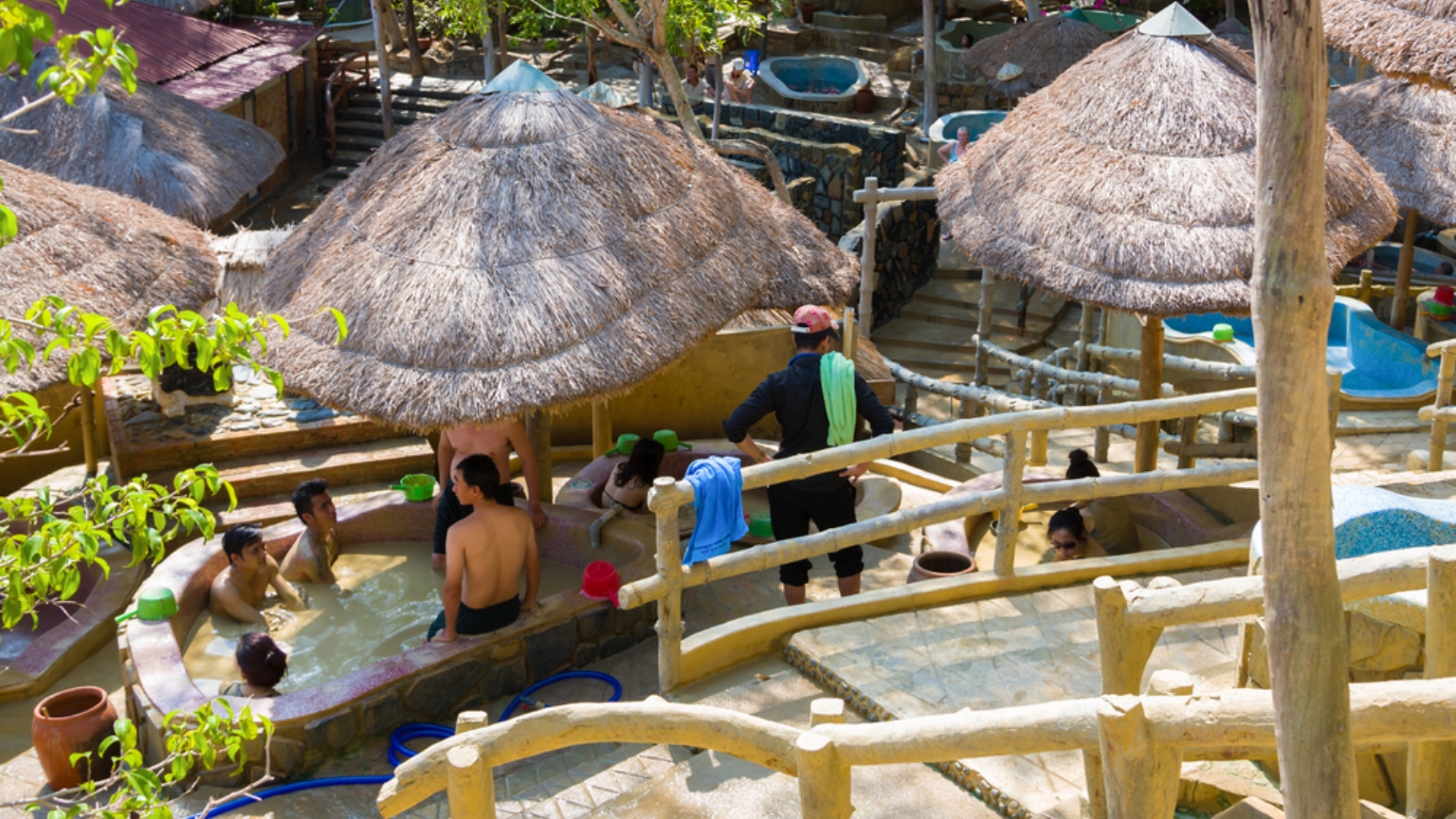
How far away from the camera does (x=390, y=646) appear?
7012 mm

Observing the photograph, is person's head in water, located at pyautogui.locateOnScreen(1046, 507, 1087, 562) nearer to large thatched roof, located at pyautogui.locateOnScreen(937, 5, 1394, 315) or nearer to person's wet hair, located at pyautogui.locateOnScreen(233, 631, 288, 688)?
large thatched roof, located at pyautogui.locateOnScreen(937, 5, 1394, 315)

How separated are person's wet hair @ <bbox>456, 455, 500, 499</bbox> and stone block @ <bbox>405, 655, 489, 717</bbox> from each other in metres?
0.96

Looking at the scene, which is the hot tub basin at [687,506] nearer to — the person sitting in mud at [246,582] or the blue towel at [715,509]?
the person sitting in mud at [246,582]

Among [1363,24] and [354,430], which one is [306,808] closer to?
[354,430]

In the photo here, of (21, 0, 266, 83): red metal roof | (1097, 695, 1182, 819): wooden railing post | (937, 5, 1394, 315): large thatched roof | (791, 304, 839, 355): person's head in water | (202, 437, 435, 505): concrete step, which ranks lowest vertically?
(202, 437, 435, 505): concrete step

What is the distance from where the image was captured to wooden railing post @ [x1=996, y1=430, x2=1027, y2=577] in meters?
5.46

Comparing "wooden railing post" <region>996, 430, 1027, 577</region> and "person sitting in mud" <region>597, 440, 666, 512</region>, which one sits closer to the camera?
"wooden railing post" <region>996, 430, 1027, 577</region>

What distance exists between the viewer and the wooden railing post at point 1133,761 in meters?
2.72

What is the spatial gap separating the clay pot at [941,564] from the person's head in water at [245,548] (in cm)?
357

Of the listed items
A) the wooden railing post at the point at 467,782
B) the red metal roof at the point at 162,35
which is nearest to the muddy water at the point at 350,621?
the wooden railing post at the point at 467,782

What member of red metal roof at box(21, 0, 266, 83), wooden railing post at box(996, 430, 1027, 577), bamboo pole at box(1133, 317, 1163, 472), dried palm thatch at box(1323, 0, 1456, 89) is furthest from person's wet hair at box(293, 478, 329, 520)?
red metal roof at box(21, 0, 266, 83)

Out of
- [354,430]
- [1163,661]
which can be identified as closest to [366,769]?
[1163,661]

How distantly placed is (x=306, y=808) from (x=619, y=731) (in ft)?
9.23

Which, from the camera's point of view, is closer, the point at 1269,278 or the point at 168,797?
the point at 1269,278
